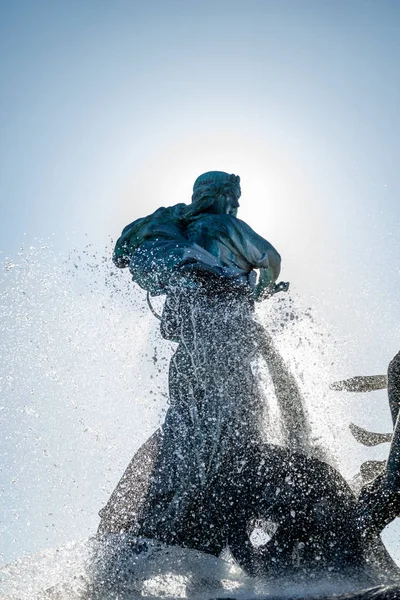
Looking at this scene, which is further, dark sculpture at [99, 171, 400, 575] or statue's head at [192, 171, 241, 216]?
statue's head at [192, 171, 241, 216]

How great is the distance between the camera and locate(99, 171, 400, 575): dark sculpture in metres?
3.80

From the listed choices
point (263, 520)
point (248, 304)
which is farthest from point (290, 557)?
point (248, 304)

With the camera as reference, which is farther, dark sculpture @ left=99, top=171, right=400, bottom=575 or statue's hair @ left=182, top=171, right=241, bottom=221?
statue's hair @ left=182, top=171, right=241, bottom=221

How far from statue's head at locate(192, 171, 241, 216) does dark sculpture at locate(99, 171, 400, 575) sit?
12mm

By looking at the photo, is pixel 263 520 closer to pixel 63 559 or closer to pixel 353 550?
pixel 353 550

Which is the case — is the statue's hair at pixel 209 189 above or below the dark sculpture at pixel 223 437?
above

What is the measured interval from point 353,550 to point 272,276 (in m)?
3.44

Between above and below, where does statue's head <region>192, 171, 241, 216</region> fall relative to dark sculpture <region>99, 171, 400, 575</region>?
above

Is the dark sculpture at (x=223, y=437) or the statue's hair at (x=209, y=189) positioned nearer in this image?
the dark sculpture at (x=223, y=437)

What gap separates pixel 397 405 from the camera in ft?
14.2

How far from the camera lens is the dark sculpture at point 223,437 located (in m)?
3.80

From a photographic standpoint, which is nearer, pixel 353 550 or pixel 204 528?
pixel 353 550

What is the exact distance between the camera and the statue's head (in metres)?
6.66

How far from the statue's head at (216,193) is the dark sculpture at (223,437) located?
12mm
